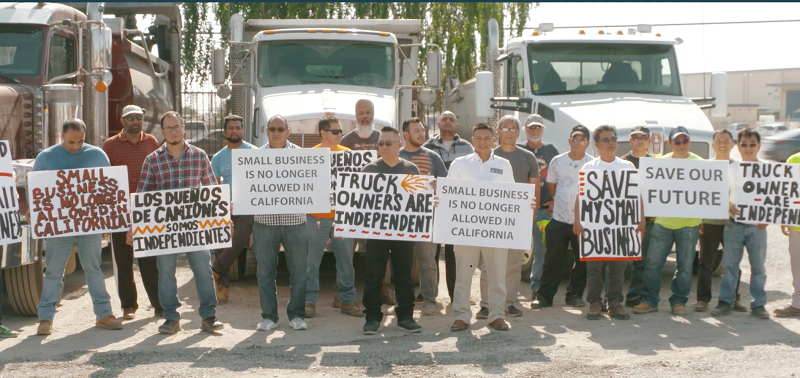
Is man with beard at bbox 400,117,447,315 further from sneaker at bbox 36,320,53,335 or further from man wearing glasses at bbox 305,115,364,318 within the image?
sneaker at bbox 36,320,53,335

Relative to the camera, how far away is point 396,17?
949 inches

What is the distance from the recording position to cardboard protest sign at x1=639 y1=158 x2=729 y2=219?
8695mm

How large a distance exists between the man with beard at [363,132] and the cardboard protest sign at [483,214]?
158 centimetres

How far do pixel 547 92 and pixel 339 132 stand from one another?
14.1 ft

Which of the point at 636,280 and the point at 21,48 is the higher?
the point at 21,48

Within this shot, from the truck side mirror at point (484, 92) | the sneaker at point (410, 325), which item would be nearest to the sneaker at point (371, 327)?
the sneaker at point (410, 325)

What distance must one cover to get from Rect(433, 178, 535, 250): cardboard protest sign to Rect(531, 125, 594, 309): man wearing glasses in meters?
1.00

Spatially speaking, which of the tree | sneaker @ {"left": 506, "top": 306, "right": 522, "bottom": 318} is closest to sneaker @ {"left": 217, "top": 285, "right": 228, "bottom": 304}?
sneaker @ {"left": 506, "top": 306, "right": 522, "bottom": 318}

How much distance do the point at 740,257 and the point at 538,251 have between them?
2.07m

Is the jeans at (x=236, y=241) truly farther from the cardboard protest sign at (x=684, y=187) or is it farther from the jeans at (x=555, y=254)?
the cardboard protest sign at (x=684, y=187)

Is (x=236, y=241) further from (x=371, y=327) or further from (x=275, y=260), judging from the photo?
(x=371, y=327)

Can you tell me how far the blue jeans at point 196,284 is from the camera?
800 centimetres

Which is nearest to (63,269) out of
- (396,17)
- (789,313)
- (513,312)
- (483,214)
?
(483,214)

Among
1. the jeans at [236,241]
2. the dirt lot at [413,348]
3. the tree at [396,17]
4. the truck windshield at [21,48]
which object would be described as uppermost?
A: the tree at [396,17]
